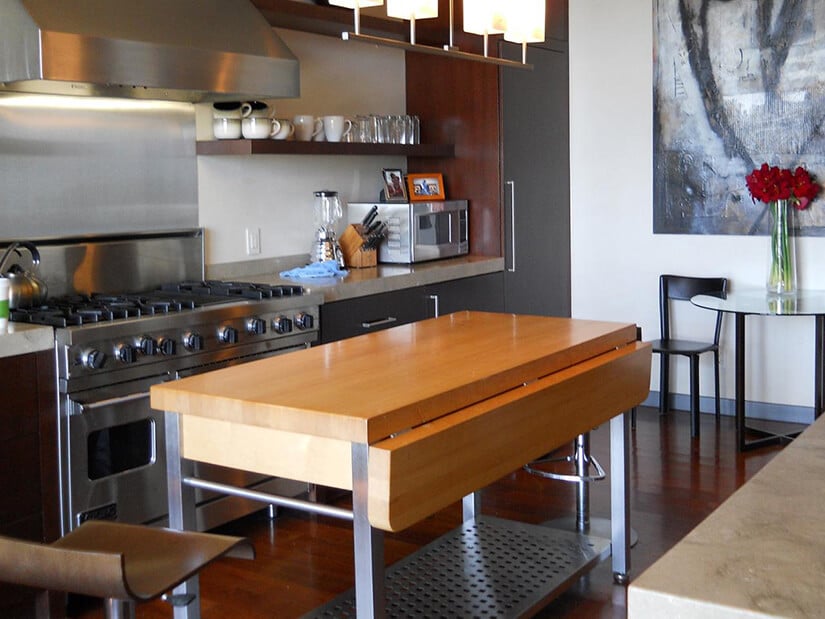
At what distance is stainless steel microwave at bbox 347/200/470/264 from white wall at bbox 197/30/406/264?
263 mm

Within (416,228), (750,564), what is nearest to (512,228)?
(416,228)

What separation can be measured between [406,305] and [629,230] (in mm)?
1814

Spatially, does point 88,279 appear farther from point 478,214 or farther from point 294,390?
point 478,214

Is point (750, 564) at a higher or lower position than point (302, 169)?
lower

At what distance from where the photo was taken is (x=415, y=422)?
90.0 inches

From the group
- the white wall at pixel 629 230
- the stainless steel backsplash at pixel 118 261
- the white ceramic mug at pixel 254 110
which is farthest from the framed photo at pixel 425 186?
the stainless steel backsplash at pixel 118 261

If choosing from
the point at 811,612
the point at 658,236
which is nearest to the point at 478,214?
the point at 658,236

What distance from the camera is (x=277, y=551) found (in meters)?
3.72

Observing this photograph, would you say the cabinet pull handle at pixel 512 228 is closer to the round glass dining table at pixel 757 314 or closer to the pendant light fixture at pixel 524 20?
the round glass dining table at pixel 757 314

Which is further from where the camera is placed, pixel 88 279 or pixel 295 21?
pixel 295 21

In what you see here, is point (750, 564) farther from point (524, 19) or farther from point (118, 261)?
point (118, 261)

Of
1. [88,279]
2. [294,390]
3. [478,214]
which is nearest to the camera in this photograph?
[294,390]

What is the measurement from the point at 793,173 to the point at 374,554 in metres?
3.96

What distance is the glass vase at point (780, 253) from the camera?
5148 millimetres
